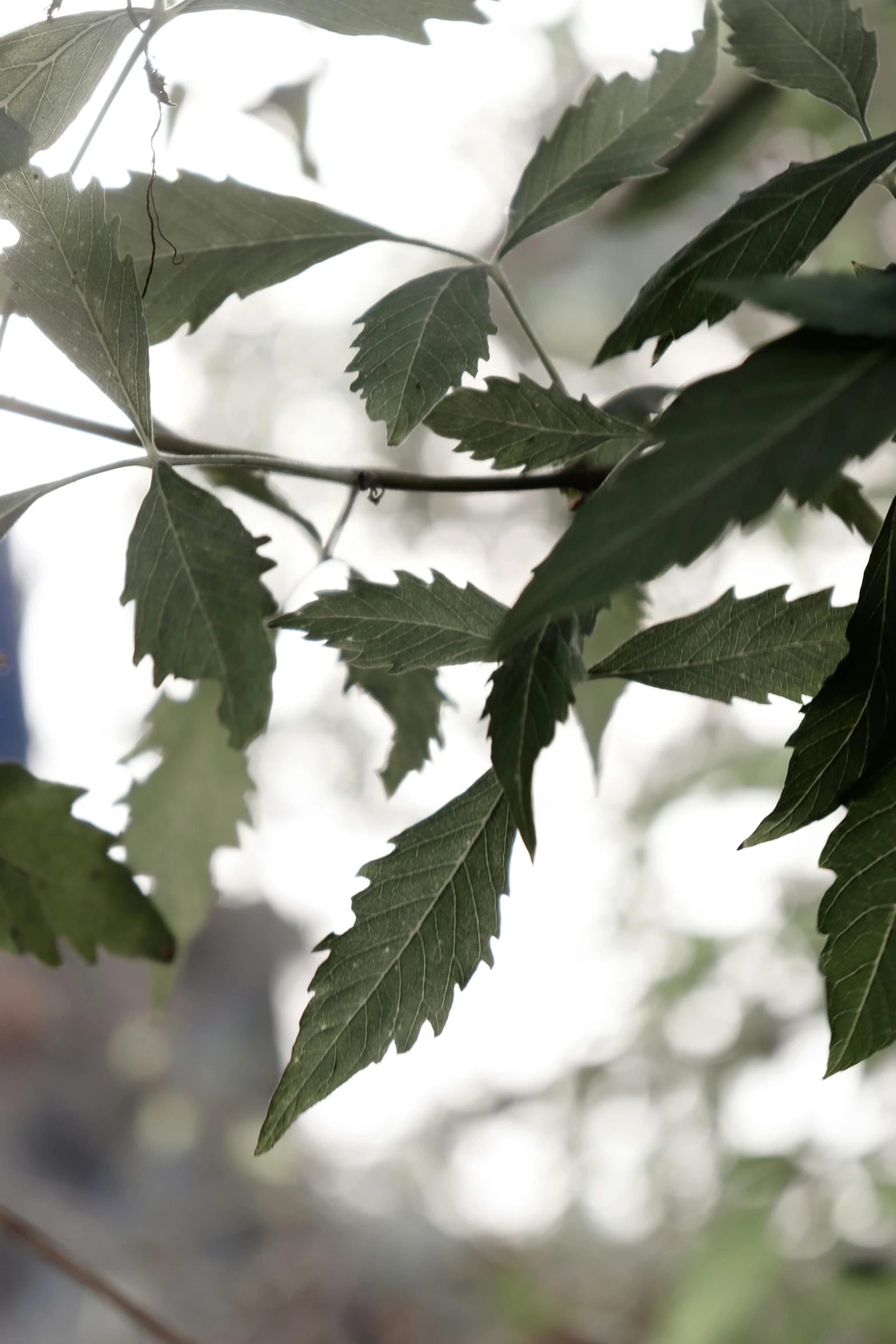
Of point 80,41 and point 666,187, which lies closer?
point 80,41

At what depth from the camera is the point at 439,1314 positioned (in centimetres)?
163

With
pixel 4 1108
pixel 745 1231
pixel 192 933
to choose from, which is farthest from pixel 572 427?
pixel 4 1108

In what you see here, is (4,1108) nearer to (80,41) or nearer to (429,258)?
(429,258)

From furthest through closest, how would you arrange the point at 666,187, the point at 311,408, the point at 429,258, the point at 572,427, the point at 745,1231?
1. the point at 311,408
2. the point at 429,258
3. the point at 745,1231
4. the point at 666,187
5. the point at 572,427

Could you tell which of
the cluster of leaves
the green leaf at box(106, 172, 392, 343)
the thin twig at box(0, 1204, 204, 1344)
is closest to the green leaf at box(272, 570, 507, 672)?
the cluster of leaves

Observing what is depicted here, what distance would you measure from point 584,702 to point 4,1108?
4.97ft

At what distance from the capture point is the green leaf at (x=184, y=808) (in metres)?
0.40

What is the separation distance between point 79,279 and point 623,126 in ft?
0.53

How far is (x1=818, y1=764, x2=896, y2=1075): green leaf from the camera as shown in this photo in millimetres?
211

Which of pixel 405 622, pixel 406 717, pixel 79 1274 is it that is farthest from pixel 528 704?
pixel 79 1274

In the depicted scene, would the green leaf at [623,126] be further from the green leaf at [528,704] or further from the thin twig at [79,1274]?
the thin twig at [79,1274]

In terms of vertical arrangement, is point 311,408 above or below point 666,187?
above

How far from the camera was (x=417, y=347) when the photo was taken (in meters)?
0.26

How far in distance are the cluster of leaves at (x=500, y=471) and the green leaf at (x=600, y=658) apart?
0.08 metres
